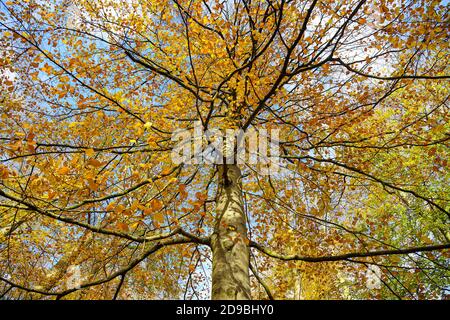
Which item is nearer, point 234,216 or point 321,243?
point 234,216

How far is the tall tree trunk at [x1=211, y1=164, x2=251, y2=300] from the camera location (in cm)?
264

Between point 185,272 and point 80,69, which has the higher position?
point 80,69

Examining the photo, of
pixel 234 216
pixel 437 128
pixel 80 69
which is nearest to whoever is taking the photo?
pixel 234 216

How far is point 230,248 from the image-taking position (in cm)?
299

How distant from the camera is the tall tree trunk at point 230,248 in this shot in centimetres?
264

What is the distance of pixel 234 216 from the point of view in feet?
11.2

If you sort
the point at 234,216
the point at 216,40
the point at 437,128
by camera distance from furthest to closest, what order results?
the point at 216,40
the point at 437,128
the point at 234,216

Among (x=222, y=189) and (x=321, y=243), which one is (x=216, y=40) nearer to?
(x=222, y=189)
